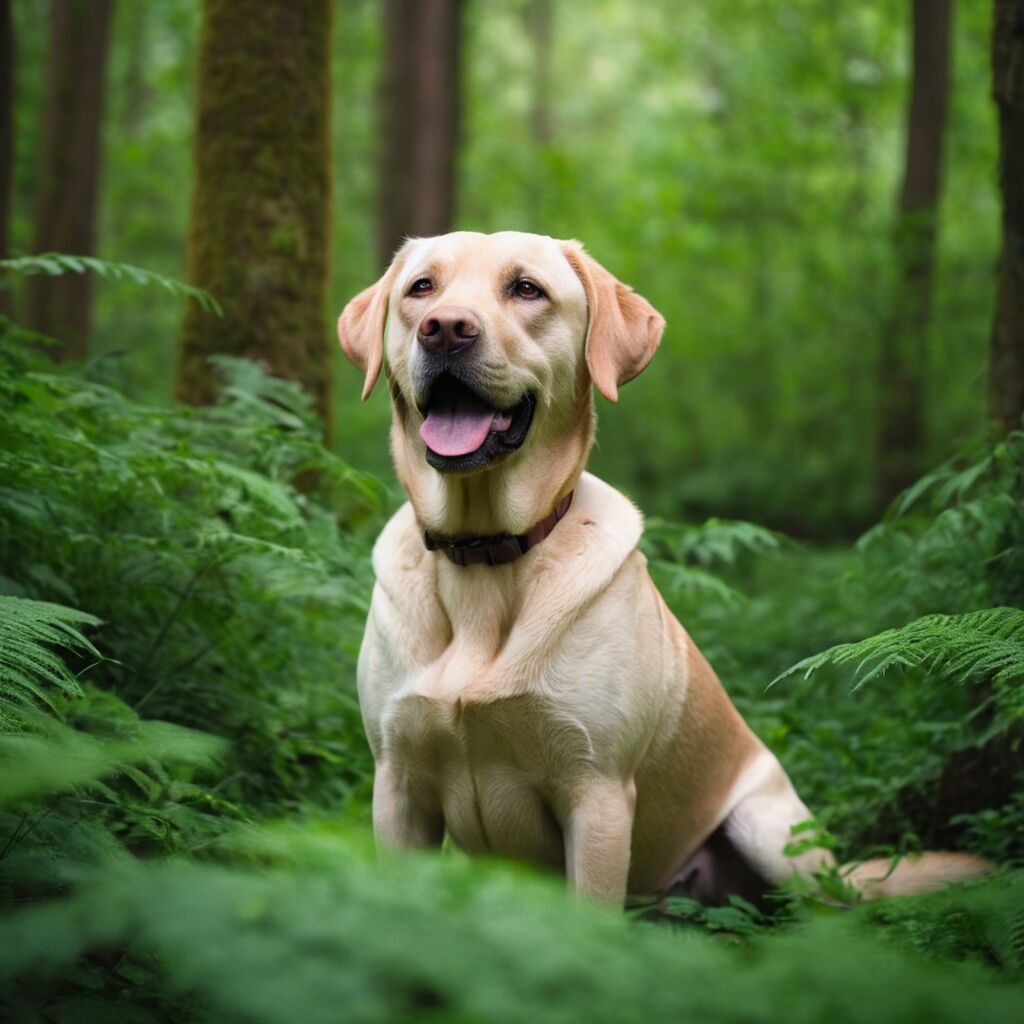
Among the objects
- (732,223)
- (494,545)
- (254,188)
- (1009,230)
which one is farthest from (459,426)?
(732,223)

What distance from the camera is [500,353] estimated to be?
306 centimetres

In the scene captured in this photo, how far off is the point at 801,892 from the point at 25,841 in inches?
88.1

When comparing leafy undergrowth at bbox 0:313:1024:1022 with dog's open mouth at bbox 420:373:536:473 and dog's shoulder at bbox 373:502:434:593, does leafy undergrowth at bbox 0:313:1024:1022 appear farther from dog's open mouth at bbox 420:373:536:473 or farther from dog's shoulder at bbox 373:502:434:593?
dog's open mouth at bbox 420:373:536:473

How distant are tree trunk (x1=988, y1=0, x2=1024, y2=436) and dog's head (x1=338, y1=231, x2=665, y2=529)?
172 centimetres

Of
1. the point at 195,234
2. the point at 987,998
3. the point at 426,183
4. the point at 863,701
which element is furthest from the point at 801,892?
the point at 426,183

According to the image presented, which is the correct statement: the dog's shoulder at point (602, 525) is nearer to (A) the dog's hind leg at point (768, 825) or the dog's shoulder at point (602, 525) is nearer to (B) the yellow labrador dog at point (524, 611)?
(B) the yellow labrador dog at point (524, 611)

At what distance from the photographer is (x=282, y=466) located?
4.64m

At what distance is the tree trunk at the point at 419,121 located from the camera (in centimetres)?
1290

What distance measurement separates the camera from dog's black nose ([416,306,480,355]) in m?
3.00

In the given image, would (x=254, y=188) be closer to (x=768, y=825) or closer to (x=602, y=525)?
(x=602, y=525)

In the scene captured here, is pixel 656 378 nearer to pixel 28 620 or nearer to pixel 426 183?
pixel 426 183

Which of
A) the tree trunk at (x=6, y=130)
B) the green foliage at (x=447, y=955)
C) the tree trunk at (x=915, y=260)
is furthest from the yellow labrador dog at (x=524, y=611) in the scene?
the tree trunk at (x=915, y=260)

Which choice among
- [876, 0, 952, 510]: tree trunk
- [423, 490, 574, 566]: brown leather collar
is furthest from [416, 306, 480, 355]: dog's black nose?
[876, 0, 952, 510]: tree trunk

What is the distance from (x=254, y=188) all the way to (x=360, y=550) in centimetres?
188
